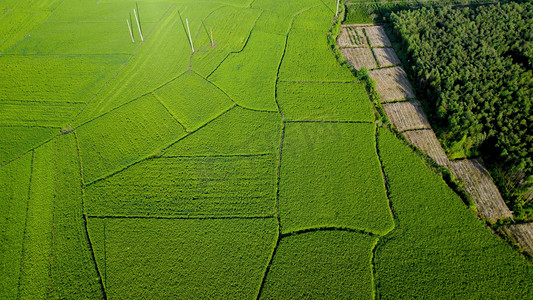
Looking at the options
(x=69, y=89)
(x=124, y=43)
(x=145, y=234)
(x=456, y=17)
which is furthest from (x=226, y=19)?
(x=145, y=234)

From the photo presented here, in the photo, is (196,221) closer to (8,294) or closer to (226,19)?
(8,294)

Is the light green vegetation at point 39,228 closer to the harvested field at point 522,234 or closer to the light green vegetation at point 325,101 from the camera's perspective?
the light green vegetation at point 325,101

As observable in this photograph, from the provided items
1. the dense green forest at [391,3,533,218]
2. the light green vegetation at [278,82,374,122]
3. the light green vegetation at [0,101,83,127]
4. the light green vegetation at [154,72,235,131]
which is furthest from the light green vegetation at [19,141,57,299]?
the dense green forest at [391,3,533,218]

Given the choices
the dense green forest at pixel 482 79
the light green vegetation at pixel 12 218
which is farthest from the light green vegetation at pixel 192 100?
the dense green forest at pixel 482 79

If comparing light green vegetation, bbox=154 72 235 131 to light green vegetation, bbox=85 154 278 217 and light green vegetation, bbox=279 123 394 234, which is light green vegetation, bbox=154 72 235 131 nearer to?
light green vegetation, bbox=85 154 278 217

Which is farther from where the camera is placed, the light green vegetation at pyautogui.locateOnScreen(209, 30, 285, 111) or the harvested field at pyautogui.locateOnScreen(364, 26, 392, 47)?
the harvested field at pyautogui.locateOnScreen(364, 26, 392, 47)

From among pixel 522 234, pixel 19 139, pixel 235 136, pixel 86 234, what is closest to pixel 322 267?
pixel 235 136
